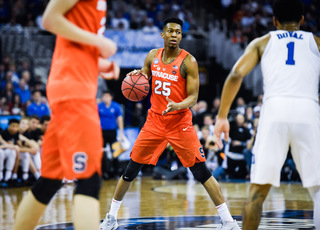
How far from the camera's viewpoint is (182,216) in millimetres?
7699

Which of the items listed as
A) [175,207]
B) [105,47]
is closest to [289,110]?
[105,47]

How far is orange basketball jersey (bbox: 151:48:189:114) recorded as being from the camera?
6.61 m

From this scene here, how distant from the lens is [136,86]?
690cm

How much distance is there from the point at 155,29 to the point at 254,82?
13.2 feet

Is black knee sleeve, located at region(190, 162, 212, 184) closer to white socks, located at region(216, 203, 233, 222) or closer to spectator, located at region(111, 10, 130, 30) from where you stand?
white socks, located at region(216, 203, 233, 222)

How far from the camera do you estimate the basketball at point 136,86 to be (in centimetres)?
686

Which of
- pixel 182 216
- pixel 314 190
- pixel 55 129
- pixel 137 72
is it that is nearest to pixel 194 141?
pixel 137 72

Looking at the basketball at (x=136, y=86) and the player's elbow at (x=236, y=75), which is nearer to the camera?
the player's elbow at (x=236, y=75)

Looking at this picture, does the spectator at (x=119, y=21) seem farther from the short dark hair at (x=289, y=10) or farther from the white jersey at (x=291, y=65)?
the white jersey at (x=291, y=65)

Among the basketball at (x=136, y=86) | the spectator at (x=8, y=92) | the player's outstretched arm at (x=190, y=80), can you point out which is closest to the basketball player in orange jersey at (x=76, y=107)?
the player's outstretched arm at (x=190, y=80)

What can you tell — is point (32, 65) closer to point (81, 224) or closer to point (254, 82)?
point (254, 82)

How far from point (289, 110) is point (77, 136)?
1620 millimetres

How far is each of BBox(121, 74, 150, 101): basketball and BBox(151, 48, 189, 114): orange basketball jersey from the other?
19 cm

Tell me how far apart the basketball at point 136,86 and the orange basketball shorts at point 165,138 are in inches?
16.1
